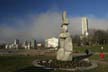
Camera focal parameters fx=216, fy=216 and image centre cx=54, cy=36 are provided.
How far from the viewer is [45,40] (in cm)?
14175

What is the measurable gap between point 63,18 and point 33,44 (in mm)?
101921

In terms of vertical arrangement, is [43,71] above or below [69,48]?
below

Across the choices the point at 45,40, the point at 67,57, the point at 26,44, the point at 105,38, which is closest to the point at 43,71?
the point at 67,57

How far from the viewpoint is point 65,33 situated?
23.4 meters

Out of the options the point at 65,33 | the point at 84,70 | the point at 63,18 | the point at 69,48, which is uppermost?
the point at 63,18

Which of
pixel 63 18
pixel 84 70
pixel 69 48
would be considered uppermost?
pixel 63 18

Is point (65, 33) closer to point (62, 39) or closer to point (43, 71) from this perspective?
point (62, 39)

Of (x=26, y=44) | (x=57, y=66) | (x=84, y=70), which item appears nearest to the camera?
(x=84, y=70)

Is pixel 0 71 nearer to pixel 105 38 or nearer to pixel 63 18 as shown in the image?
pixel 63 18

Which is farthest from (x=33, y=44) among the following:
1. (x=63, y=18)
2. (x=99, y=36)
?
(x=63, y=18)

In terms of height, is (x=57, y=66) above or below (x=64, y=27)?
below

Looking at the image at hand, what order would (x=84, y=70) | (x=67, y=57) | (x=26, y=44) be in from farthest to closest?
(x=26, y=44), (x=67, y=57), (x=84, y=70)

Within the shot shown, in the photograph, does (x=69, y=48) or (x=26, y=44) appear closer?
(x=69, y=48)

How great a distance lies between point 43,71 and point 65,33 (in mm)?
7724
